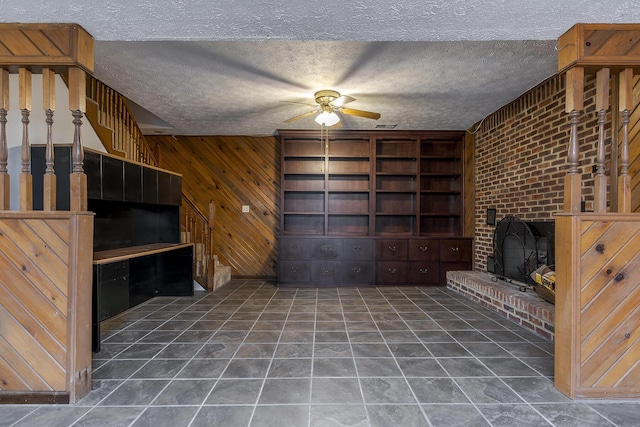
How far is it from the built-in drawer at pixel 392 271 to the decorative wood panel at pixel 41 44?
4.15 m

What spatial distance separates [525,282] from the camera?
3.44 meters

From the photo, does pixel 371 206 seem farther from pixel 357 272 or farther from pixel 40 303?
pixel 40 303

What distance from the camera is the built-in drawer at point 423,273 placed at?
15.3 feet

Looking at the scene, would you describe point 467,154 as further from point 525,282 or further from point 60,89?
point 60,89

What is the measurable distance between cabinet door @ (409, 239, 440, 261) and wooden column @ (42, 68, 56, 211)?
423cm

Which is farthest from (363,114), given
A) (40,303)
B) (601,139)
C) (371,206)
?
(40,303)

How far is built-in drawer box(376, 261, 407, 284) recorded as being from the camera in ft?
15.3

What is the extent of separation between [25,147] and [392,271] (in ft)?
14.0

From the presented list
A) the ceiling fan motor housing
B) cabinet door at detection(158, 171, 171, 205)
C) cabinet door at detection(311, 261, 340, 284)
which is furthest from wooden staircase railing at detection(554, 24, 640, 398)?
cabinet door at detection(158, 171, 171, 205)

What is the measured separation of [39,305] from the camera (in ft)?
5.53

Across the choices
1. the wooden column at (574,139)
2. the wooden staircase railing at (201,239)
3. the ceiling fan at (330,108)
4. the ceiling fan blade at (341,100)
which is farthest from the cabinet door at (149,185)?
the wooden column at (574,139)

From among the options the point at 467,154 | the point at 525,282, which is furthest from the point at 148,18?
the point at 467,154

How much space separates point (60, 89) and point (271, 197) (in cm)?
302

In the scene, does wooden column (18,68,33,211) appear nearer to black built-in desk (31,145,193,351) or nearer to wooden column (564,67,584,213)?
black built-in desk (31,145,193,351)
